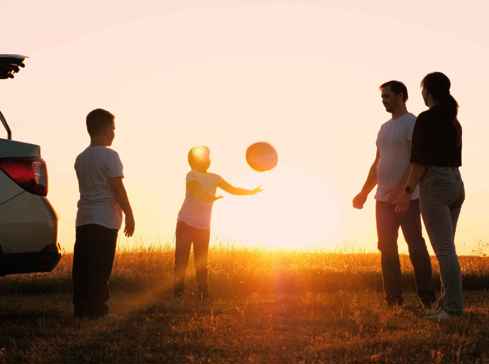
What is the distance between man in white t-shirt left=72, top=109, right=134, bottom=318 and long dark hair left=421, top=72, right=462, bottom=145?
10.3ft

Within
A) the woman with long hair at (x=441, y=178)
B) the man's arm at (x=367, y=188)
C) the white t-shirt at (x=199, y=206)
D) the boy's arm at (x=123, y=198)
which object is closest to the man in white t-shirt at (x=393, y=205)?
the man's arm at (x=367, y=188)

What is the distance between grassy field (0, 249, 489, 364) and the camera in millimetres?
6777

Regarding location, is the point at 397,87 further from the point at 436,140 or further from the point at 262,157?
the point at 262,157

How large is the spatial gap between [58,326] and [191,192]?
12.1 ft

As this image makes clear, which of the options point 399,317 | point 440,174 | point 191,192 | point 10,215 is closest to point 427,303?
point 399,317

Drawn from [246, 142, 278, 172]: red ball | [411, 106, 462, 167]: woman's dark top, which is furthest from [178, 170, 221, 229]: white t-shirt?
[411, 106, 462, 167]: woman's dark top

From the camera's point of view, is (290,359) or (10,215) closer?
(290,359)

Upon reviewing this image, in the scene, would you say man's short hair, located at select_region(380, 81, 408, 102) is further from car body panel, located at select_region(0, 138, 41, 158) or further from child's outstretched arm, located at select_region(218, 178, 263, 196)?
car body panel, located at select_region(0, 138, 41, 158)

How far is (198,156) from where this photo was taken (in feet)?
38.4

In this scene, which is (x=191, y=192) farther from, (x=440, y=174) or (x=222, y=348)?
(x=222, y=348)

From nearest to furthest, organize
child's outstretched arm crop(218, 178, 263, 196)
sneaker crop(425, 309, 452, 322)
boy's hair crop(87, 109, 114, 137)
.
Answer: sneaker crop(425, 309, 452, 322) < boy's hair crop(87, 109, 114, 137) < child's outstretched arm crop(218, 178, 263, 196)

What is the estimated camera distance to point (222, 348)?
706 cm

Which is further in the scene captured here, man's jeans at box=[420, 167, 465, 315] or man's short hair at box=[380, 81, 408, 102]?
man's short hair at box=[380, 81, 408, 102]

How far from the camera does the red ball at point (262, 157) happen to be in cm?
A: 1168
